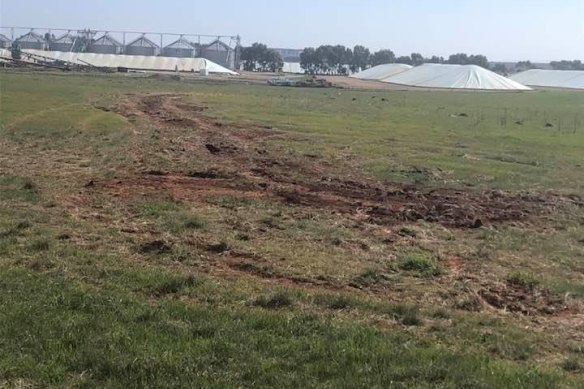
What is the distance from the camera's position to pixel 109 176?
20.8 m

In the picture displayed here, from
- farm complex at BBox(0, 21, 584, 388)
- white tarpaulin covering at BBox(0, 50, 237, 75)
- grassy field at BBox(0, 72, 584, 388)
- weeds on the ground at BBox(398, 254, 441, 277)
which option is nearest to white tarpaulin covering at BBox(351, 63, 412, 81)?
white tarpaulin covering at BBox(0, 50, 237, 75)

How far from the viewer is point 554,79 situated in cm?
17250

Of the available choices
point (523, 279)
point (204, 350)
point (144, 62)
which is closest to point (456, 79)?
point (144, 62)

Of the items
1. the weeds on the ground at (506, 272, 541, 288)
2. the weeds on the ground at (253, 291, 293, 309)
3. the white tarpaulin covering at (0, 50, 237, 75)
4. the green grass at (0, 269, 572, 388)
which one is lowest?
the weeds on the ground at (506, 272, 541, 288)

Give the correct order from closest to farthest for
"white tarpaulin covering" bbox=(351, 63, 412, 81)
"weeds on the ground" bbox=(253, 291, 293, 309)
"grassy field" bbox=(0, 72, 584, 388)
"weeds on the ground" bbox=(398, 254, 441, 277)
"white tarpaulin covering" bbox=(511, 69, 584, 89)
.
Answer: "grassy field" bbox=(0, 72, 584, 388) < "weeds on the ground" bbox=(253, 291, 293, 309) < "weeds on the ground" bbox=(398, 254, 441, 277) < "white tarpaulin covering" bbox=(511, 69, 584, 89) < "white tarpaulin covering" bbox=(351, 63, 412, 81)

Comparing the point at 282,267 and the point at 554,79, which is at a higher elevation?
the point at 554,79

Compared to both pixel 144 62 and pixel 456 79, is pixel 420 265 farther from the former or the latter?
pixel 144 62

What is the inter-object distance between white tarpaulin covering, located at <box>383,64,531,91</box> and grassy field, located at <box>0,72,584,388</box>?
109805 millimetres

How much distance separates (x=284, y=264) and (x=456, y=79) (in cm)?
13381

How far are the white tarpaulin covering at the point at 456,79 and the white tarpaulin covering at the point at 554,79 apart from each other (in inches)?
834

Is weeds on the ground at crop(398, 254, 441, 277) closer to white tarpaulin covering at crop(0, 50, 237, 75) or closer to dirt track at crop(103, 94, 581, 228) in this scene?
dirt track at crop(103, 94, 581, 228)

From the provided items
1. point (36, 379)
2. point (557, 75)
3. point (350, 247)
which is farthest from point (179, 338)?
point (557, 75)

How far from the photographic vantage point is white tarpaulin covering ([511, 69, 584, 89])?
161 meters

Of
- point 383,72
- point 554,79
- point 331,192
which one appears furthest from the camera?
point 383,72
